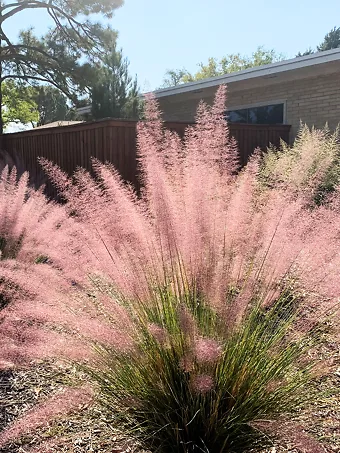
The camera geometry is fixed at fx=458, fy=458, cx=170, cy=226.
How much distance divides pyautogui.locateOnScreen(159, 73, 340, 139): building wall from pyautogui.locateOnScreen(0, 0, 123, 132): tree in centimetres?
718

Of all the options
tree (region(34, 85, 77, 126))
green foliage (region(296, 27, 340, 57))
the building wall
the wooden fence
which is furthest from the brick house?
green foliage (region(296, 27, 340, 57))

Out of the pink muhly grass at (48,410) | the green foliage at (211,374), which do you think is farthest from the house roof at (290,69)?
the pink muhly grass at (48,410)

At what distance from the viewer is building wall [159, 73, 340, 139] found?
32.5 ft

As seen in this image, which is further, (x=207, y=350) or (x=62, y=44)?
(x=62, y=44)

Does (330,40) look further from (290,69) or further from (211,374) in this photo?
(211,374)

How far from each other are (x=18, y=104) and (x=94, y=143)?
778 inches


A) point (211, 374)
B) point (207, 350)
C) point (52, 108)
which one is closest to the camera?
point (207, 350)

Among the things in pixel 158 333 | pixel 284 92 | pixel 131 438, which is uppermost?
pixel 284 92

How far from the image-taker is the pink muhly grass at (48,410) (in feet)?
5.15

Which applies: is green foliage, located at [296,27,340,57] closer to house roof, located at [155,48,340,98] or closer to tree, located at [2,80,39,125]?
tree, located at [2,80,39,125]

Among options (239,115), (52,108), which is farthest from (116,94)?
(52,108)

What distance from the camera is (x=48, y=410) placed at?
1591 mm

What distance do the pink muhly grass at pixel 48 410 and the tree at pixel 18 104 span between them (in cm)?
2146

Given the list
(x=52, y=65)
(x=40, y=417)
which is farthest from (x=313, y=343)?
(x=52, y=65)
